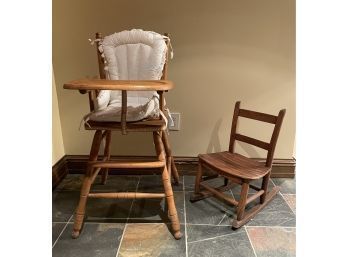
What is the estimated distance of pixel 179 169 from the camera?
190 centimetres

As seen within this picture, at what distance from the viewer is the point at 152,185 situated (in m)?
1.77

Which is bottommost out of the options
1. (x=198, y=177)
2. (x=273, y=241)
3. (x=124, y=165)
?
(x=273, y=241)

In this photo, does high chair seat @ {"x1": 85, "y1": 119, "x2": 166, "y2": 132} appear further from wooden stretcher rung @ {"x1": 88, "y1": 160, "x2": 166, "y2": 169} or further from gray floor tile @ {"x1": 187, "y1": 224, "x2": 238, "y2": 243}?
gray floor tile @ {"x1": 187, "y1": 224, "x2": 238, "y2": 243}

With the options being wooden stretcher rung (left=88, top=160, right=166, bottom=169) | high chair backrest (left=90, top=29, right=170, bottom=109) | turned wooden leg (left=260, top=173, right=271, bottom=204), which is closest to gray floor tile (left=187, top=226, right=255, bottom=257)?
turned wooden leg (left=260, top=173, right=271, bottom=204)

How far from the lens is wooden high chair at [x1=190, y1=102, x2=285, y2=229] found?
52.7 inches

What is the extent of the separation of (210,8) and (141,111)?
2.82ft

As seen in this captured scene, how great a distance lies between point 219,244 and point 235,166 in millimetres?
404

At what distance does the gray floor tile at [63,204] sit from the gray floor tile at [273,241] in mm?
958

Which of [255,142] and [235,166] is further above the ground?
[255,142]

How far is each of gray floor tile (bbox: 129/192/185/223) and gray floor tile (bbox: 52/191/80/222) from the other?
0.35 meters

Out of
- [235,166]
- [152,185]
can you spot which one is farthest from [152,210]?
[235,166]

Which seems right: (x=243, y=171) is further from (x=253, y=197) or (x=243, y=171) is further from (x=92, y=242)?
(x=92, y=242)
